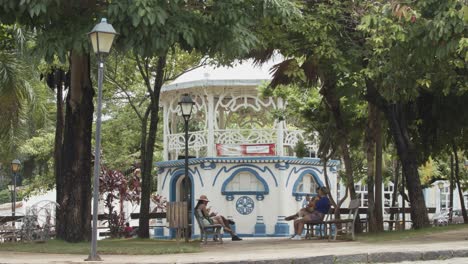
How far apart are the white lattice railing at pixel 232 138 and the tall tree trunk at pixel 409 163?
8472mm

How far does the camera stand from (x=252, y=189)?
29.1 metres

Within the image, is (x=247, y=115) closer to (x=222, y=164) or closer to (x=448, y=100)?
(x=222, y=164)

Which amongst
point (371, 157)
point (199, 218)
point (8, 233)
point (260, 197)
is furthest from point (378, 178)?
point (8, 233)

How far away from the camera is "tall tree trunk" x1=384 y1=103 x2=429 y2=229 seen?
1973 cm

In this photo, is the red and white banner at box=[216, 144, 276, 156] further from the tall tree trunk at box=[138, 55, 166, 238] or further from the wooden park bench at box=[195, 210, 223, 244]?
the wooden park bench at box=[195, 210, 223, 244]

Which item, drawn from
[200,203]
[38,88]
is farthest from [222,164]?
[200,203]

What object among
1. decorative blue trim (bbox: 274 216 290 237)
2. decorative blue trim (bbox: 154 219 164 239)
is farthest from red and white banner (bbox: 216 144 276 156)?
decorative blue trim (bbox: 154 219 164 239)

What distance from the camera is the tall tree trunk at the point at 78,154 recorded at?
1722cm

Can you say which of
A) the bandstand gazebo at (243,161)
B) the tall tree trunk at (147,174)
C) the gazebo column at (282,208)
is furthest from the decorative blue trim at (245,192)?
the tall tree trunk at (147,174)

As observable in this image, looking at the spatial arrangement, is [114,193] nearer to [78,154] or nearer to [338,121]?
[338,121]

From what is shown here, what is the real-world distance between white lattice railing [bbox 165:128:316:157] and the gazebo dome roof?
5.47 ft

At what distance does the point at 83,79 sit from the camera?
17516 millimetres

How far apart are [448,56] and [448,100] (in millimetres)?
6003

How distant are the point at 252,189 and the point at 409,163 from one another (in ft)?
32.2
